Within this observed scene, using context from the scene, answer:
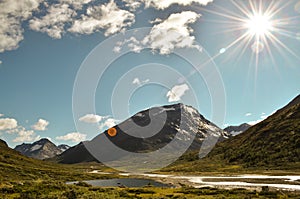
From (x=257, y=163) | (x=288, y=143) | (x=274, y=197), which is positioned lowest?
(x=274, y=197)

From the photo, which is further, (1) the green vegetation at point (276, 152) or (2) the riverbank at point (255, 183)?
(1) the green vegetation at point (276, 152)

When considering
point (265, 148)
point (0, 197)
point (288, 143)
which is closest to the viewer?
point (0, 197)

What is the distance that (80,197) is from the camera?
5441 centimetres

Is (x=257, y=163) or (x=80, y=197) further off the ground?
(x=257, y=163)

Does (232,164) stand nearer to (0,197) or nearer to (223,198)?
(223,198)

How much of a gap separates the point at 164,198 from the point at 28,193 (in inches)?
1047

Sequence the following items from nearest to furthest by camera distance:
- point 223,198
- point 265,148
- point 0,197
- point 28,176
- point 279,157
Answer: point 0,197
point 223,198
point 28,176
point 279,157
point 265,148

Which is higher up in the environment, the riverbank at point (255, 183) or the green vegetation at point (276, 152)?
the green vegetation at point (276, 152)

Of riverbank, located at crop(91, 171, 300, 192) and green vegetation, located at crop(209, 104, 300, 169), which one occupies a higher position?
green vegetation, located at crop(209, 104, 300, 169)

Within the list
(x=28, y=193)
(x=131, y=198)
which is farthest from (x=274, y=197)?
(x=28, y=193)

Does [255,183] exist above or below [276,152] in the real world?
below

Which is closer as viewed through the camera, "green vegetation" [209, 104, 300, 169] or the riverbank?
the riverbank

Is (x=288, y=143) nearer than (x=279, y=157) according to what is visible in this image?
No

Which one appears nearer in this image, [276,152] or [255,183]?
[255,183]
